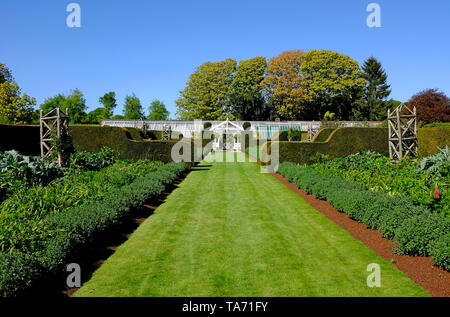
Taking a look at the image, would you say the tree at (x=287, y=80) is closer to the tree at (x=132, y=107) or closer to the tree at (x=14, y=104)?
the tree at (x=132, y=107)

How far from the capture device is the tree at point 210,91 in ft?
186

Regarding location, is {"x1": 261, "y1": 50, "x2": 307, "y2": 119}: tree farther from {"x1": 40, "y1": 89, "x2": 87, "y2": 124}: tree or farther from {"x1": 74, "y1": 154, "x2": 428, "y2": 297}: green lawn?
{"x1": 74, "y1": 154, "x2": 428, "y2": 297}: green lawn

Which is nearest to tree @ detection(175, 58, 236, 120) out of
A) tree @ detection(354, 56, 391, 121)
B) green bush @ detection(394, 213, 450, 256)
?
tree @ detection(354, 56, 391, 121)

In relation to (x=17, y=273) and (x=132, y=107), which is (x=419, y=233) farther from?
(x=132, y=107)

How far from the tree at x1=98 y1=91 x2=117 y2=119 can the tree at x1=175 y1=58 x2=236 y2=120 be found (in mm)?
16788

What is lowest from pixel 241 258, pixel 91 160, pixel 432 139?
pixel 241 258

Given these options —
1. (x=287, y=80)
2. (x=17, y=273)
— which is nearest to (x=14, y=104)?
(x=287, y=80)

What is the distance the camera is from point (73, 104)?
61.2 metres

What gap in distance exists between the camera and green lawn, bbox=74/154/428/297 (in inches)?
187

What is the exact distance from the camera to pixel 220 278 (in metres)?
5.08

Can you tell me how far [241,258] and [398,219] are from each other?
3132mm

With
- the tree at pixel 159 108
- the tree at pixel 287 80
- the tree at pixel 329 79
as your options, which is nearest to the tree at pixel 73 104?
the tree at pixel 159 108

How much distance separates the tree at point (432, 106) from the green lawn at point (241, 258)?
42247mm
